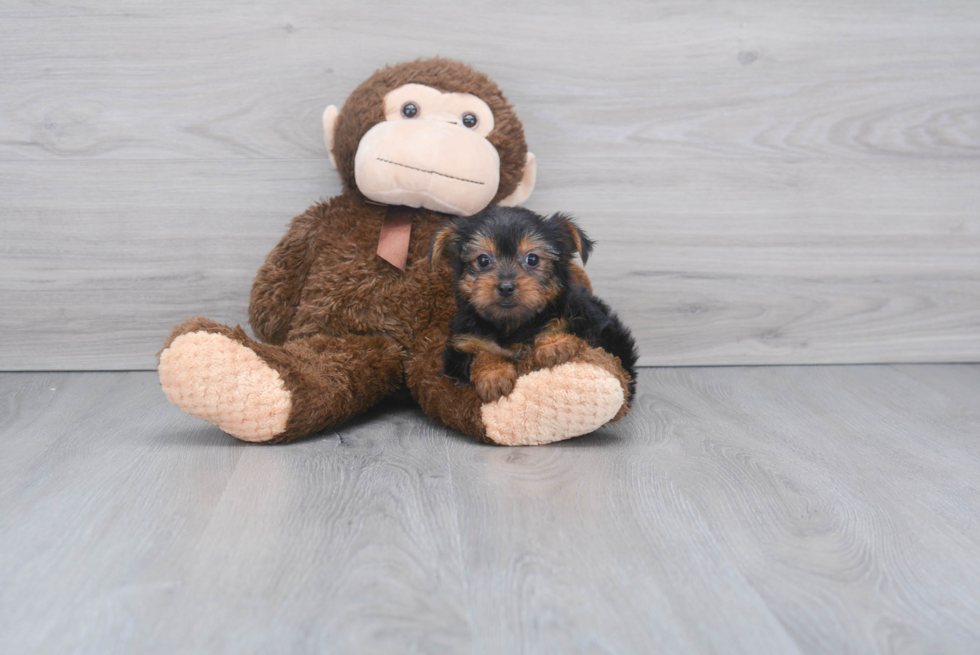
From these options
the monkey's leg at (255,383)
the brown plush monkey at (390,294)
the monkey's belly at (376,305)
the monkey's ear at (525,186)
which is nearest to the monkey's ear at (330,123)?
the brown plush monkey at (390,294)

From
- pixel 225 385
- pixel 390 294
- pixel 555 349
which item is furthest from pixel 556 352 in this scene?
pixel 225 385

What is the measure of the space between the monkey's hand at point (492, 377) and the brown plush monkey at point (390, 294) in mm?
19

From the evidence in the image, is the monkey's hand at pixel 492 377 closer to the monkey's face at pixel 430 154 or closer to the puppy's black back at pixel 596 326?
the puppy's black back at pixel 596 326

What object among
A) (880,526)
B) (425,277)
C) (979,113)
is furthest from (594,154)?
(880,526)

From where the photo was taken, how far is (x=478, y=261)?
1.57m

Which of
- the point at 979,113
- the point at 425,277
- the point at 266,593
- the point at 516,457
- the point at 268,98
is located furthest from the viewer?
the point at 979,113

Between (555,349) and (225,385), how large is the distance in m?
0.63

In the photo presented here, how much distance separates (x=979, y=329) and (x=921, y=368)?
245 millimetres

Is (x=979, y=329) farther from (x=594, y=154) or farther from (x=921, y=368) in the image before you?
(x=594, y=154)

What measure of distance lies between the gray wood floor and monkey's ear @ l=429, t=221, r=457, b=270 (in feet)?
1.28

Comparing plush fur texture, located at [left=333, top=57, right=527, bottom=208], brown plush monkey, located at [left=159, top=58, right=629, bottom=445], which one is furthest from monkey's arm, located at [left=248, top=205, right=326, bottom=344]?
plush fur texture, located at [left=333, top=57, right=527, bottom=208]

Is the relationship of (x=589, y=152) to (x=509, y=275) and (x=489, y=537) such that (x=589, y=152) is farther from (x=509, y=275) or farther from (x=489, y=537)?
(x=489, y=537)

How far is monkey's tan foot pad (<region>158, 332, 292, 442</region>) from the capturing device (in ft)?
4.74

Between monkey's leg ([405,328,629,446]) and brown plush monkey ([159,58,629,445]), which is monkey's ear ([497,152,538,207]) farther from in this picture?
monkey's leg ([405,328,629,446])
